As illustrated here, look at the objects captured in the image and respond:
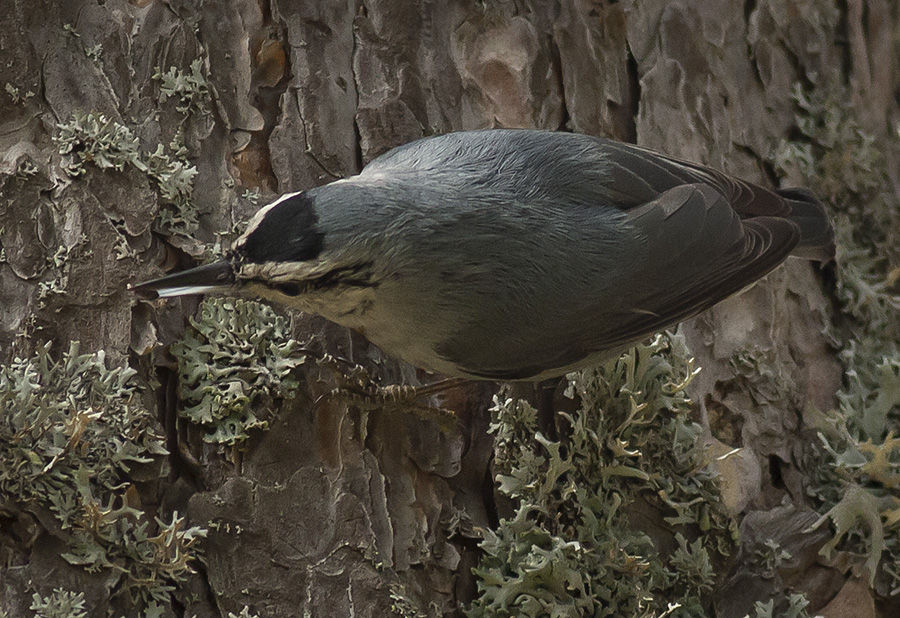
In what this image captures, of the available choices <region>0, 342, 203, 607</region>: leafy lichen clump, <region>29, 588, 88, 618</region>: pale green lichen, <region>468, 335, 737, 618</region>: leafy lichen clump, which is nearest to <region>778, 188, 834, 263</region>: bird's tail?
Answer: <region>468, 335, 737, 618</region>: leafy lichen clump

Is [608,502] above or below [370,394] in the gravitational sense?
below

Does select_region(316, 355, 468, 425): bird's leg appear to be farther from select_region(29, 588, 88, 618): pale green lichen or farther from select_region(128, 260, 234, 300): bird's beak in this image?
select_region(29, 588, 88, 618): pale green lichen

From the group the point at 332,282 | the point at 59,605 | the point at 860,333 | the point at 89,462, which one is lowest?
the point at 860,333

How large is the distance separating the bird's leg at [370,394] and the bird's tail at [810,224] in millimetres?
1069

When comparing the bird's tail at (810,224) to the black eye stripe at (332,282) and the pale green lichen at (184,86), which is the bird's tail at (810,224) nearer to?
the black eye stripe at (332,282)

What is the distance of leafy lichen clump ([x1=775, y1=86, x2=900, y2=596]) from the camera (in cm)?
239

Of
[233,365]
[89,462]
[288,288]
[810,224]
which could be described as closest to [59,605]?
[89,462]

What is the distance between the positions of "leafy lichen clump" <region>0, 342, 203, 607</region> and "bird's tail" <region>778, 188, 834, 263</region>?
1.67 meters

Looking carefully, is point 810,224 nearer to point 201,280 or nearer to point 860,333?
point 860,333

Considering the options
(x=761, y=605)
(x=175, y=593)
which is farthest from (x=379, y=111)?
(x=761, y=605)

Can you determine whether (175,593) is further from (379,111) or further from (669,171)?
(669,171)

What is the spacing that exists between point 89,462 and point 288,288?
50cm

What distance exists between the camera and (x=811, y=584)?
92.4 inches

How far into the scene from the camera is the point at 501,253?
1.95m
